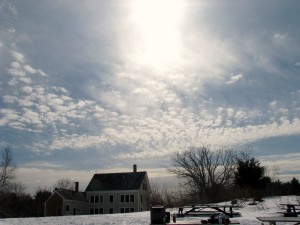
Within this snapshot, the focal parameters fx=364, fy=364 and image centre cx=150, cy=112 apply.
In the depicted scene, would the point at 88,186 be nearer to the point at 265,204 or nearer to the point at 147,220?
the point at 265,204

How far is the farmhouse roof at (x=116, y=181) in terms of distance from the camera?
64188 mm

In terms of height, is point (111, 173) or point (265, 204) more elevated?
point (111, 173)

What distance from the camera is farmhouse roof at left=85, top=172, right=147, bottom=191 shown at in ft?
211

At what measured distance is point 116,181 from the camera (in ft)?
218

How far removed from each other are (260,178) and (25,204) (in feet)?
175

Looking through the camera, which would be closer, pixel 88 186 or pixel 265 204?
pixel 265 204

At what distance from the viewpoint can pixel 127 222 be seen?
1800 cm

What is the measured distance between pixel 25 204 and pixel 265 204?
57988 millimetres

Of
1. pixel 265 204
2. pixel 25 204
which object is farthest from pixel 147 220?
pixel 25 204

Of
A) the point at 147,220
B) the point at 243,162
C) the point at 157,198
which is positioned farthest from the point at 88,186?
the point at 147,220

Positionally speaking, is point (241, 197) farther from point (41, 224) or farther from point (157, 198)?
point (41, 224)

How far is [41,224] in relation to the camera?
17.0 meters

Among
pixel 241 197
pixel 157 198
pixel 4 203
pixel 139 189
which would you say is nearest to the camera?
pixel 241 197

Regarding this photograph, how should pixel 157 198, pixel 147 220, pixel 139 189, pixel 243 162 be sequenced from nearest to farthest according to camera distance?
pixel 147 220
pixel 243 162
pixel 157 198
pixel 139 189
